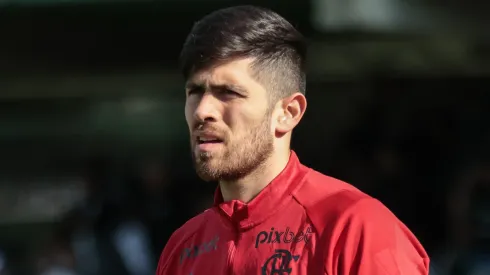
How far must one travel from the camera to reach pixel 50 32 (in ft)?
23.0

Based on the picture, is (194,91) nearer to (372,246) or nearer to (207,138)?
(207,138)

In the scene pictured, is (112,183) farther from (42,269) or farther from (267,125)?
(267,125)

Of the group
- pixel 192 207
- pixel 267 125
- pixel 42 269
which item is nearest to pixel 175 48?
pixel 192 207

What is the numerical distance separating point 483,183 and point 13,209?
11.8 feet

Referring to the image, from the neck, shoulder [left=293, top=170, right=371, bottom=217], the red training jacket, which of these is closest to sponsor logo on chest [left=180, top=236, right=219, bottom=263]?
the red training jacket

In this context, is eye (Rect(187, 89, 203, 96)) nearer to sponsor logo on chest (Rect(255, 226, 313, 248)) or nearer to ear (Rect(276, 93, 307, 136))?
ear (Rect(276, 93, 307, 136))

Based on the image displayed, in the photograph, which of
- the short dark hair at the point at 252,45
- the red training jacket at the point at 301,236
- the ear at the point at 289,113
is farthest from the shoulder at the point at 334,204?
the short dark hair at the point at 252,45

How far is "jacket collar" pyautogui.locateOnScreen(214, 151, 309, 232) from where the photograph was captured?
7.57 ft

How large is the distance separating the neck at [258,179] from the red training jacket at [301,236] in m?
0.02

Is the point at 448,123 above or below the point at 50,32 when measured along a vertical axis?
below

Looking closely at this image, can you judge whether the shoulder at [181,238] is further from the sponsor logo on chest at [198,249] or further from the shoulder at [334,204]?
the shoulder at [334,204]

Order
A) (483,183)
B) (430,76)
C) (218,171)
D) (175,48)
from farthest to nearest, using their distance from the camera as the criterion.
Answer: (175,48)
(430,76)
(483,183)
(218,171)

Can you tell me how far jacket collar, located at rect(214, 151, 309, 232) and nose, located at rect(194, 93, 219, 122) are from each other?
234mm

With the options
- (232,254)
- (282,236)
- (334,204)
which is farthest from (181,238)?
(334,204)
